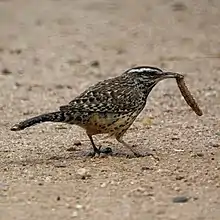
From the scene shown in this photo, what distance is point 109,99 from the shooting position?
28.9ft

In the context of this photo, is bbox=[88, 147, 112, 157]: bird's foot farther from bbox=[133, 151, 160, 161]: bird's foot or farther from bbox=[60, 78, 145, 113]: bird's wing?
bbox=[60, 78, 145, 113]: bird's wing

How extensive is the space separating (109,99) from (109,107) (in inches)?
3.6

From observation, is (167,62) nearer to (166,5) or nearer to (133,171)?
(166,5)

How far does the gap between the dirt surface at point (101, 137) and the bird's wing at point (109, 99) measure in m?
0.49

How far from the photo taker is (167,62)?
50.5 ft

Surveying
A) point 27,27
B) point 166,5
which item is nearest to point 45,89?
point 27,27

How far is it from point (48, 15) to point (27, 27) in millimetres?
1237

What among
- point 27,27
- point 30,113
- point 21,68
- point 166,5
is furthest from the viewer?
point 166,5

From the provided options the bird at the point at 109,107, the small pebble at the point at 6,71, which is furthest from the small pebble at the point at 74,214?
the small pebble at the point at 6,71

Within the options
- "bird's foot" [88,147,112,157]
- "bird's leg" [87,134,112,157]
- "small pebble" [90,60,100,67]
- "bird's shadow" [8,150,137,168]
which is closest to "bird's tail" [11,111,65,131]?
"bird's shadow" [8,150,137,168]

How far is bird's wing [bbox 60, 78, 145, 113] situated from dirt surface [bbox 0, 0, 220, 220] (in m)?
0.49

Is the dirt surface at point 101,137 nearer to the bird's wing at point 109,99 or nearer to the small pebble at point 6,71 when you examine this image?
the small pebble at point 6,71

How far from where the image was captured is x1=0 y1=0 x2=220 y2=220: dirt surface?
291 inches

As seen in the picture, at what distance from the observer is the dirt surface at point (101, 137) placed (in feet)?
24.3
